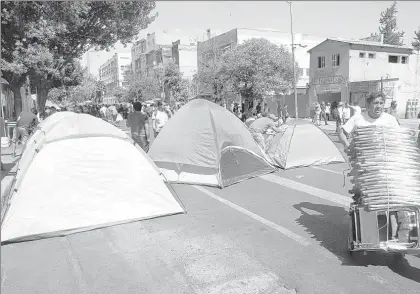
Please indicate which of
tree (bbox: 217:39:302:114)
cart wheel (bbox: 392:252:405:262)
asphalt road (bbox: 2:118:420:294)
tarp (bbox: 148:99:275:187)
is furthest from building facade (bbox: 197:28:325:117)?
cart wheel (bbox: 392:252:405:262)

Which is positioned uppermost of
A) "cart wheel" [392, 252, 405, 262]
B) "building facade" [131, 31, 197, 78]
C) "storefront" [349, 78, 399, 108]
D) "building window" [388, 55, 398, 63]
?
"building facade" [131, 31, 197, 78]

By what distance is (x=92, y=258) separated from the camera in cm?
422

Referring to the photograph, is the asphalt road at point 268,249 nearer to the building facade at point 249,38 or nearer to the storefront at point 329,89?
the storefront at point 329,89

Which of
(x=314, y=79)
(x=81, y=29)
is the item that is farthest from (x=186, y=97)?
(x=81, y=29)

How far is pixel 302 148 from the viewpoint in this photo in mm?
9141

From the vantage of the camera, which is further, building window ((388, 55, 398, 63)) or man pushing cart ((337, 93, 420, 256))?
building window ((388, 55, 398, 63))

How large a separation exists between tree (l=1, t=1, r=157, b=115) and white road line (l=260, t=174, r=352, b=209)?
35.0ft

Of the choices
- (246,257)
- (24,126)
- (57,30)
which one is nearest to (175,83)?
(57,30)

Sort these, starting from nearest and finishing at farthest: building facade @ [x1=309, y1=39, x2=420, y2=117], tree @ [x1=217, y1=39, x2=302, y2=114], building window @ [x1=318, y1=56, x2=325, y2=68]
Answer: tree @ [x1=217, y1=39, x2=302, y2=114] → building facade @ [x1=309, y1=39, x2=420, y2=117] → building window @ [x1=318, y1=56, x2=325, y2=68]

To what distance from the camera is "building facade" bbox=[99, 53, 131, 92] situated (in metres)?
89.4

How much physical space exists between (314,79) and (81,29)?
20.6 meters

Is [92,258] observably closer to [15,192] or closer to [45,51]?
[15,192]

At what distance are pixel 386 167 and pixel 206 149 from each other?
4368mm

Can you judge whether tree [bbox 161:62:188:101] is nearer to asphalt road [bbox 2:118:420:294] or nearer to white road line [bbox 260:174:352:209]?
white road line [bbox 260:174:352:209]
